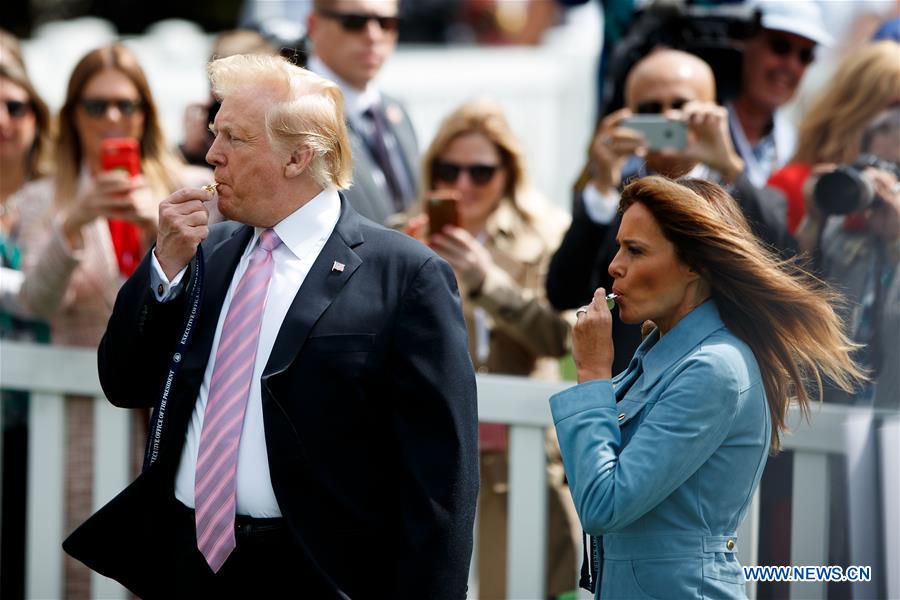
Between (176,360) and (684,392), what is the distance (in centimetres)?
121

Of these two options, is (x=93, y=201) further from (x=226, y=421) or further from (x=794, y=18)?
(x=794, y=18)

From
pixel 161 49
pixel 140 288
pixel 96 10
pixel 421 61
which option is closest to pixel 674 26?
pixel 140 288

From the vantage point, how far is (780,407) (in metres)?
2.95

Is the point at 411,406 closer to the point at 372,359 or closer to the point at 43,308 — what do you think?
the point at 372,359

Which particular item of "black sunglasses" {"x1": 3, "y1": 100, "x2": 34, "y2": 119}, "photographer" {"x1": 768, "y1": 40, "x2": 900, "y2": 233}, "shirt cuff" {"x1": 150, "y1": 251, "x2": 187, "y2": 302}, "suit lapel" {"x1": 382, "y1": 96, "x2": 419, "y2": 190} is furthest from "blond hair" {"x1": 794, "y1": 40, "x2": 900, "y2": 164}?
"black sunglasses" {"x1": 3, "y1": 100, "x2": 34, "y2": 119}

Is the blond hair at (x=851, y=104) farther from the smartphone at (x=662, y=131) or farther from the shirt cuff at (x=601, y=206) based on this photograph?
the shirt cuff at (x=601, y=206)

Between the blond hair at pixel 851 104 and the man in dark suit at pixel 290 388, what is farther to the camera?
the blond hair at pixel 851 104

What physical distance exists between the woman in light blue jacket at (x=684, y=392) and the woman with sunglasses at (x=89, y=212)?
2.34 meters

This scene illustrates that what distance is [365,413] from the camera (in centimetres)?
311

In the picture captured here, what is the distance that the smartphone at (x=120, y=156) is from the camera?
4.87 meters

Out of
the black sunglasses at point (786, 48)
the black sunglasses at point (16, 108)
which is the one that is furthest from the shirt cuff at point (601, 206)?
the black sunglasses at point (16, 108)

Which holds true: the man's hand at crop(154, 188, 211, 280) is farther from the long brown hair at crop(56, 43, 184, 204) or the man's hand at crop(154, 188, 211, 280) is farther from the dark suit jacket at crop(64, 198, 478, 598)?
the long brown hair at crop(56, 43, 184, 204)

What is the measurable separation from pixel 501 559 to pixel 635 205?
6.56ft

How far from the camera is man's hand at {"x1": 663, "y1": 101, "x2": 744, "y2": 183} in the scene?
4.41 meters
